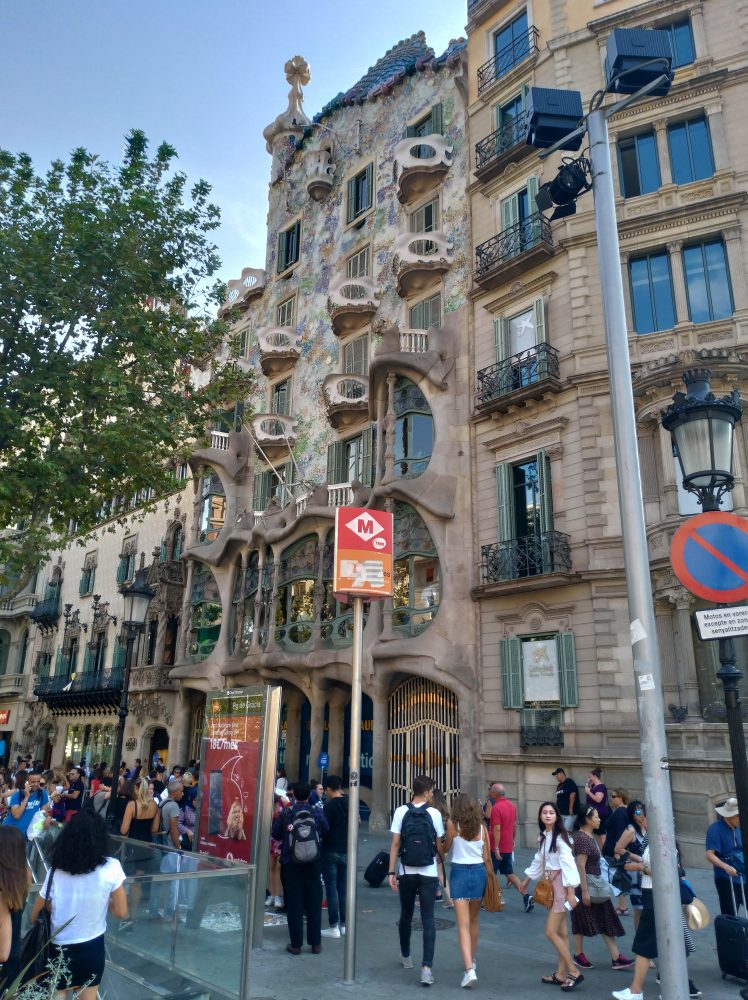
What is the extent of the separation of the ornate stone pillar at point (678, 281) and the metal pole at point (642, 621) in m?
10.7

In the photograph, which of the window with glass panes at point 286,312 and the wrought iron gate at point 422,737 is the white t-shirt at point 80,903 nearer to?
the wrought iron gate at point 422,737

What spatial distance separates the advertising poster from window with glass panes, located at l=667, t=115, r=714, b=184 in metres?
16.1

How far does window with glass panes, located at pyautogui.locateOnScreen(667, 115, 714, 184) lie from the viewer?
1858cm

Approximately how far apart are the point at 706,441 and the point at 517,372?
1354 centimetres

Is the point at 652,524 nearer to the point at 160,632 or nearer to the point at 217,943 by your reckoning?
the point at 217,943

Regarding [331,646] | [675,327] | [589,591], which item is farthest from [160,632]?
[675,327]

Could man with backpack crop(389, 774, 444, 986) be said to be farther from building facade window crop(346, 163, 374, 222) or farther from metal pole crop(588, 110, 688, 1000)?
building facade window crop(346, 163, 374, 222)

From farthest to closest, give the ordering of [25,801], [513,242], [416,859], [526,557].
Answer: [513,242] < [526,557] < [25,801] < [416,859]

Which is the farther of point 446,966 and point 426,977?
point 446,966

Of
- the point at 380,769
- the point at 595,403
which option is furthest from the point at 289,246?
the point at 380,769

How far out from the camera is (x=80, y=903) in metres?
4.91

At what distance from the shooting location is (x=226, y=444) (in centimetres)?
3142

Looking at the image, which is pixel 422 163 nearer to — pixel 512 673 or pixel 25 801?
pixel 512 673

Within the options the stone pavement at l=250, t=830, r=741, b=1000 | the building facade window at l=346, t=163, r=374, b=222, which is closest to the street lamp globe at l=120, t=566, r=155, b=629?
the stone pavement at l=250, t=830, r=741, b=1000
